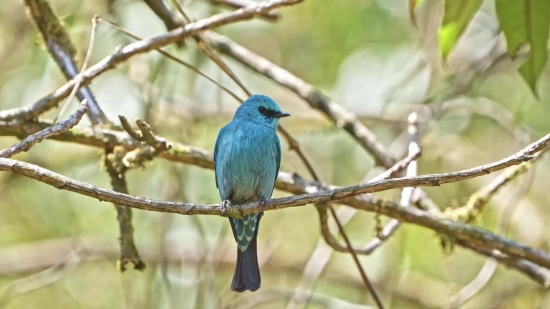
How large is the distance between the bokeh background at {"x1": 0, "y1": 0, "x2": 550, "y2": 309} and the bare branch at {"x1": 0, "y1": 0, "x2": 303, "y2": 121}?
6.09 feet

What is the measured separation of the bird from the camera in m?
4.29

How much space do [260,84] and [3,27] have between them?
2.90 metres

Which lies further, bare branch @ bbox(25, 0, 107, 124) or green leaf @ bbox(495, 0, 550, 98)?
bare branch @ bbox(25, 0, 107, 124)

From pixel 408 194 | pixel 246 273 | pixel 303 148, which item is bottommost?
pixel 246 273

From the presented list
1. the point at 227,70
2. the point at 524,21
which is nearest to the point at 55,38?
the point at 227,70

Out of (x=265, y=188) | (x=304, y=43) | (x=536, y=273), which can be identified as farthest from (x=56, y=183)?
(x=304, y=43)

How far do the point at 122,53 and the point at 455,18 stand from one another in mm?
1873

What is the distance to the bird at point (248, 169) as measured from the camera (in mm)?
4285

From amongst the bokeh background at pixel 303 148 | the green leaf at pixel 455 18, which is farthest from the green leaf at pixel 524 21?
the bokeh background at pixel 303 148

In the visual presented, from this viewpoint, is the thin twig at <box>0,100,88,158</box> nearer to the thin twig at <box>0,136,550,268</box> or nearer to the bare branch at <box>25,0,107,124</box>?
the thin twig at <box>0,136,550,268</box>

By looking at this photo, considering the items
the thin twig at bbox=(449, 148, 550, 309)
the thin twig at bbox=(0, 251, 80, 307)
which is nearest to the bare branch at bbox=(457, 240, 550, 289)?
the thin twig at bbox=(449, 148, 550, 309)

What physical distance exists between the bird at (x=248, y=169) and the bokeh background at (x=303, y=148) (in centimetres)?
124

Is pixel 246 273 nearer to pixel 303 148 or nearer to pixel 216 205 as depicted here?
pixel 216 205

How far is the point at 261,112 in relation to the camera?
184 inches
